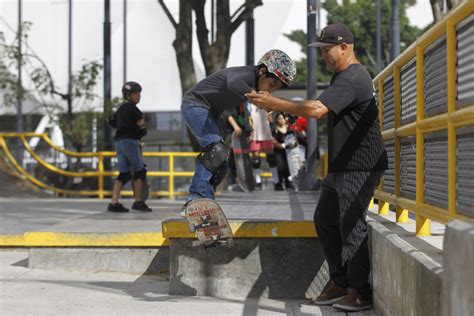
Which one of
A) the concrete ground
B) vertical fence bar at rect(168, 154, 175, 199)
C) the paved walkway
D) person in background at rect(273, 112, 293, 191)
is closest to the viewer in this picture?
the concrete ground

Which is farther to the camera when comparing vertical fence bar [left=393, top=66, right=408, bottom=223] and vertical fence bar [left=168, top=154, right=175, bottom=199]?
vertical fence bar [left=168, top=154, right=175, bottom=199]

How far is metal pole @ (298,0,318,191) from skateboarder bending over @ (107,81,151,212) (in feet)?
10.4

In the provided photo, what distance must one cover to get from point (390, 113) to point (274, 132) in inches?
330

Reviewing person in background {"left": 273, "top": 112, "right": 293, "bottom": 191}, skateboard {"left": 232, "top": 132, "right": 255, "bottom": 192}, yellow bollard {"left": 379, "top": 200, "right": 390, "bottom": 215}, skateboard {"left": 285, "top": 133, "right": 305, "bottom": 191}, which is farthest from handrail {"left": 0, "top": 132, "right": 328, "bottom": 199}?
yellow bollard {"left": 379, "top": 200, "right": 390, "bottom": 215}

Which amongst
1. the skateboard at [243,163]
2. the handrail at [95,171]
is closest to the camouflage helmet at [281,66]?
the skateboard at [243,163]

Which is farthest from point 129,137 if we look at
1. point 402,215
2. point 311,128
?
point 402,215

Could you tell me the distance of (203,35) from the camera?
19.1m

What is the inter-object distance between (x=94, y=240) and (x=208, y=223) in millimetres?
2071

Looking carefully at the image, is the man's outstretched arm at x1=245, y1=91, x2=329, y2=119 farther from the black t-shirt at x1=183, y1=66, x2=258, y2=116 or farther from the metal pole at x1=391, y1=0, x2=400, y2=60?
the metal pole at x1=391, y1=0, x2=400, y2=60

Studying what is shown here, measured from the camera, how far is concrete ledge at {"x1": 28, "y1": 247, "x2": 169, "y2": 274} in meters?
8.50

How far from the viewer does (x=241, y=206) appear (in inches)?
364

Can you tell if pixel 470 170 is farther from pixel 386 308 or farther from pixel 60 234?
pixel 60 234

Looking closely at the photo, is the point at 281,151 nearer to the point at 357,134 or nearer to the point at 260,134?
the point at 260,134

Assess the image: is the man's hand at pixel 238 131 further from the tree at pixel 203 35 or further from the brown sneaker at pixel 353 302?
the tree at pixel 203 35
